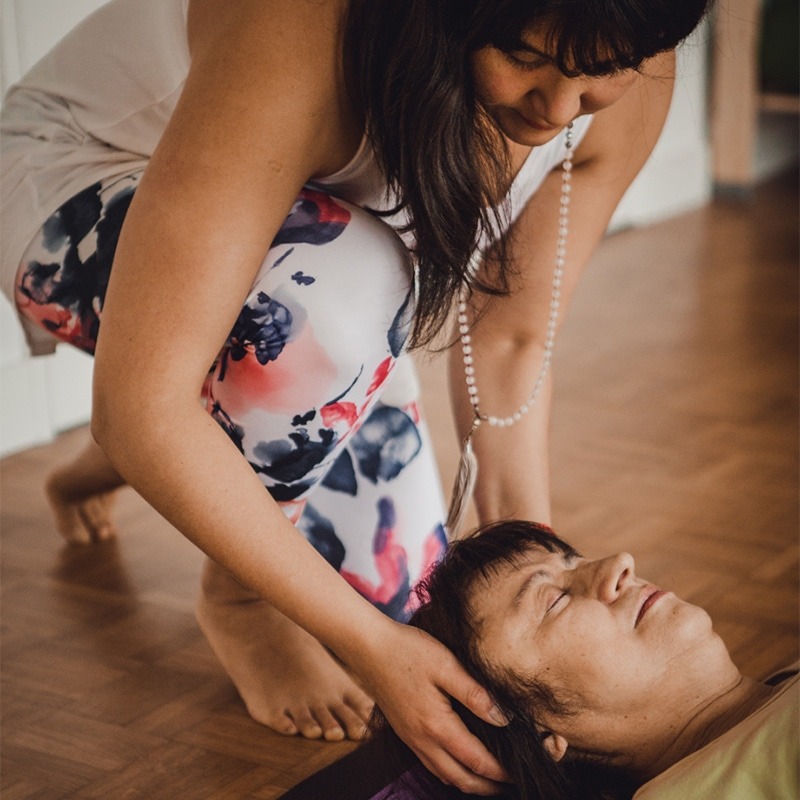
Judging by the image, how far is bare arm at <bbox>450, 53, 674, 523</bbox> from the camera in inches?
51.1

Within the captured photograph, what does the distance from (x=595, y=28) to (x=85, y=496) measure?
102 cm

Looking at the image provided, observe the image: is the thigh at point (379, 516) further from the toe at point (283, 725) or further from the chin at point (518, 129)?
the chin at point (518, 129)

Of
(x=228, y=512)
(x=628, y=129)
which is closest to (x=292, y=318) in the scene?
(x=228, y=512)

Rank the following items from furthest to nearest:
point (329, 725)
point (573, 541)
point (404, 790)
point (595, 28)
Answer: point (573, 541) → point (329, 725) → point (404, 790) → point (595, 28)

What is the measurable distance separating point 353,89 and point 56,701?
0.69m

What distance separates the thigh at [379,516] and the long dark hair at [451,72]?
0.35 meters

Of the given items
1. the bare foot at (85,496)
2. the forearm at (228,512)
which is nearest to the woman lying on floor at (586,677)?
the forearm at (228,512)

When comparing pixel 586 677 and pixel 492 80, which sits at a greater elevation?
pixel 492 80

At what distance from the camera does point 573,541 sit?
1.57 meters

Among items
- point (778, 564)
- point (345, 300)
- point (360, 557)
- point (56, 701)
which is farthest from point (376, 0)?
point (778, 564)

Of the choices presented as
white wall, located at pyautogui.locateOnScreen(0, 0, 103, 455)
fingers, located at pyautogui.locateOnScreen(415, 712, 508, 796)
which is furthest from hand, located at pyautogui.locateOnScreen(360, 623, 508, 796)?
white wall, located at pyautogui.locateOnScreen(0, 0, 103, 455)

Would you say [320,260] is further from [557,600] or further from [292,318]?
[557,600]

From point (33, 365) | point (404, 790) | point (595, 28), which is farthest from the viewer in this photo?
point (33, 365)

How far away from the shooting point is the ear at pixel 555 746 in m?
0.97
